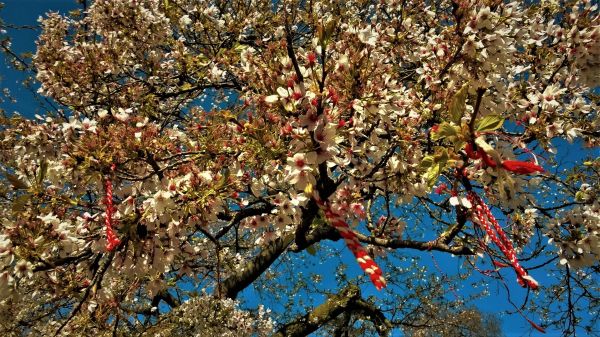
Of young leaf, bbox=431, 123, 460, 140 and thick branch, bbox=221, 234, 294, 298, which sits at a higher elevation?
thick branch, bbox=221, 234, 294, 298

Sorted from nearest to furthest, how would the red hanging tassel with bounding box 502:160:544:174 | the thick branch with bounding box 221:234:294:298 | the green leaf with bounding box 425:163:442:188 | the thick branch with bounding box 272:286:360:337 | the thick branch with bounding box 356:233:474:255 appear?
1. the red hanging tassel with bounding box 502:160:544:174
2. the green leaf with bounding box 425:163:442:188
3. the thick branch with bounding box 356:233:474:255
4. the thick branch with bounding box 221:234:294:298
5. the thick branch with bounding box 272:286:360:337

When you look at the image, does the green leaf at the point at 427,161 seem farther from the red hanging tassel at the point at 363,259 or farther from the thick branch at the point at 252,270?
the thick branch at the point at 252,270

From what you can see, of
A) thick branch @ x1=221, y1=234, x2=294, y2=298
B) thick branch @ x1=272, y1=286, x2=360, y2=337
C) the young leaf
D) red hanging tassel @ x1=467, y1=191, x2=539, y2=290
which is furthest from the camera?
thick branch @ x1=272, y1=286, x2=360, y2=337

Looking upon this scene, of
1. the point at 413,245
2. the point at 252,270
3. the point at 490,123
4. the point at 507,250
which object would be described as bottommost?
the point at 507,250

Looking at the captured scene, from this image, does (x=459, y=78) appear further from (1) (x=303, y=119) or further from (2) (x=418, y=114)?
(1) (x=303, y=119)

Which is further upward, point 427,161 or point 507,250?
point 427,161

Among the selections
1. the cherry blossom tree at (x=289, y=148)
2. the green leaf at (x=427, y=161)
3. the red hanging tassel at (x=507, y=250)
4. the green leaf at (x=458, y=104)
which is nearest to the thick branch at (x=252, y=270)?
the cherry blossom tree at (x=289, y=148)

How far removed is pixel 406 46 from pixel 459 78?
197 cm

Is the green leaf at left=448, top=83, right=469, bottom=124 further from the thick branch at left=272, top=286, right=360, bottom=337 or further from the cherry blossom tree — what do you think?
the thick branch at left=272, top=286, right=360, bottom=337

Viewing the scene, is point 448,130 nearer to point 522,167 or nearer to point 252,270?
point 522,167

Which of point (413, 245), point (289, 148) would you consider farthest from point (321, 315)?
point (289, 148)

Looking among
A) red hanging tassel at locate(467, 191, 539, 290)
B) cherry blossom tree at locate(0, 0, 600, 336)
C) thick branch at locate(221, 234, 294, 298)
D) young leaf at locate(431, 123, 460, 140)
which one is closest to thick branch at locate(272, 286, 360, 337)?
thick branch at locate(221, 234, 294, 298)

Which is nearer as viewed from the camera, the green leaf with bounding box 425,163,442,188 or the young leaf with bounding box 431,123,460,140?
the young leaf with bounding box 431,123,460,140

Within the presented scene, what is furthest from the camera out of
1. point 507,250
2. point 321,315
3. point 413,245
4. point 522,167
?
point 321,315
